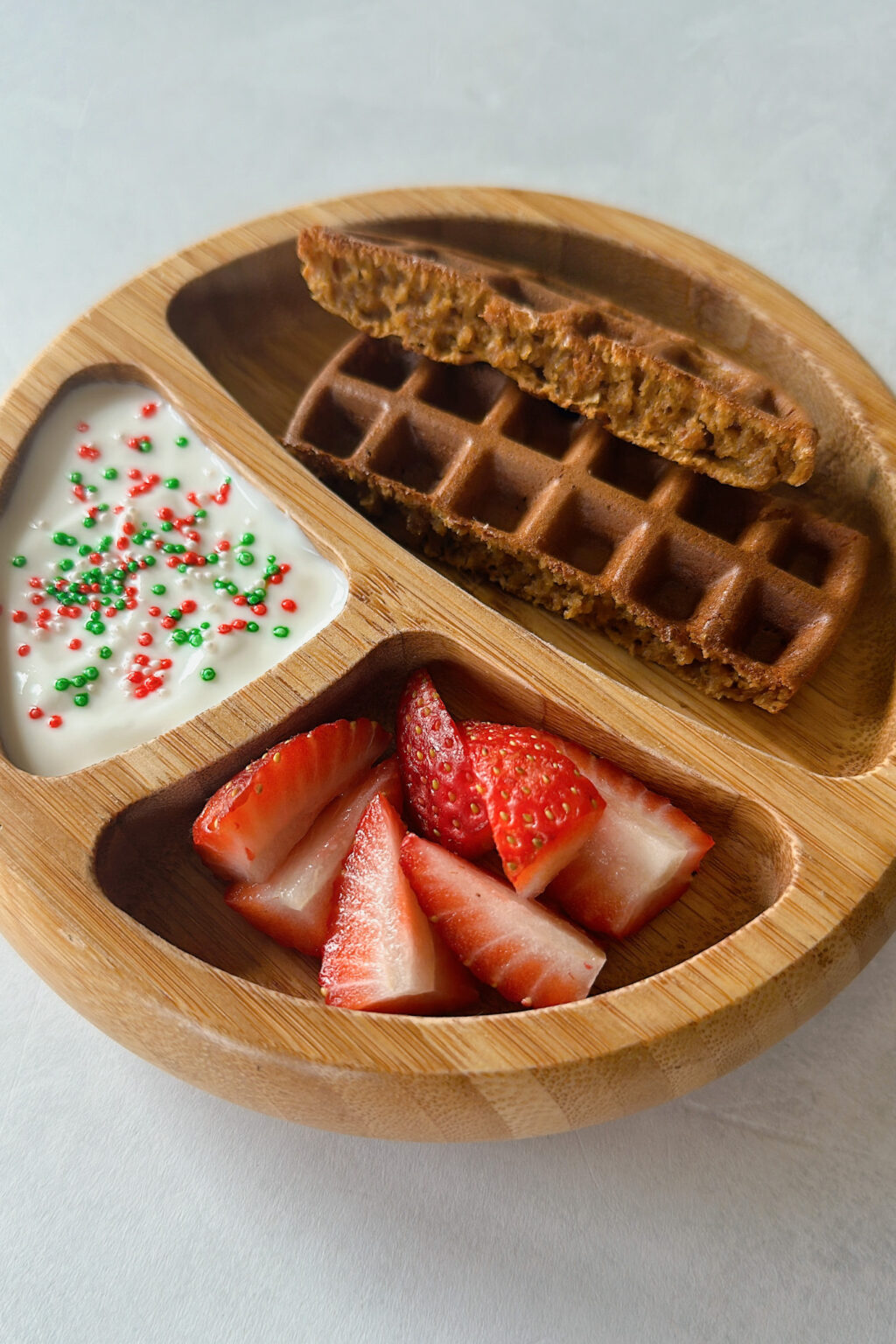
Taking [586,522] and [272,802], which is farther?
[586,522]

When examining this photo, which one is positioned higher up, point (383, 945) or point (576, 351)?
point (576, 351)

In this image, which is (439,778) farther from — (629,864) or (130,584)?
(130,584)

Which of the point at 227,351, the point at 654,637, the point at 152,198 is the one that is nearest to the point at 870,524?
the point at 654,637

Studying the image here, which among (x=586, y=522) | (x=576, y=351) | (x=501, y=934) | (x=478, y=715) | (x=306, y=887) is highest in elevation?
(x=576, y=351)

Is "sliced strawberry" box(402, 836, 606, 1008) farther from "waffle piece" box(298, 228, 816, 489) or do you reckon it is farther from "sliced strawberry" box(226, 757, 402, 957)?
"waffle piece" box(298, 228, 816, 489)

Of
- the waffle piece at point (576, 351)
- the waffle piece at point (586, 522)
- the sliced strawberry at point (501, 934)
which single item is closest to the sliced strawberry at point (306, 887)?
the sliced strawberry at point (501, 934)

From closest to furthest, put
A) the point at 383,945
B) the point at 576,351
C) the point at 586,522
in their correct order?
1. the point at 383,945
2. the point at 576,351
3. the point at 586,522

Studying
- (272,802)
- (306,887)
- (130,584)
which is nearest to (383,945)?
(306,887)

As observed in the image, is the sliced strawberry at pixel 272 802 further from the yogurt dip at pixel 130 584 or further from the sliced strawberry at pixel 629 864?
the sliced strawberry at pixel 629 864
